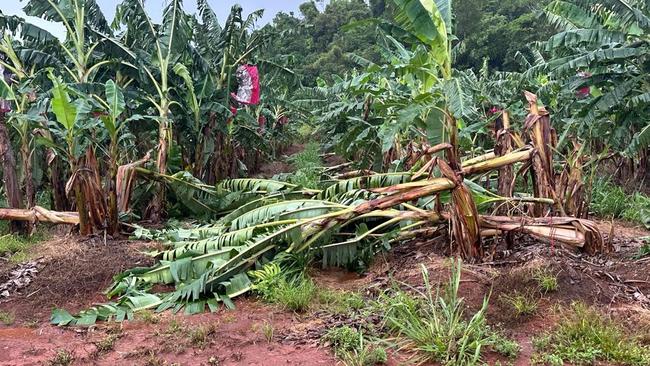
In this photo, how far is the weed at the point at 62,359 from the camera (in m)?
3.43

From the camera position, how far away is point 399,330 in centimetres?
362

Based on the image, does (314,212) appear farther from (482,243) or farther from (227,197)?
(227,197)

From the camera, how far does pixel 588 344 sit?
3260 millimetres

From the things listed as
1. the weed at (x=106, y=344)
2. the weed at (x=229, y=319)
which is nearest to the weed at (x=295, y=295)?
the weed at (x=229, y=319)

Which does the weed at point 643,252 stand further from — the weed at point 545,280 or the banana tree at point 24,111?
the banana tree at point 24,111

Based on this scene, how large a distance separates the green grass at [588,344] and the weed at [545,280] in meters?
0.43

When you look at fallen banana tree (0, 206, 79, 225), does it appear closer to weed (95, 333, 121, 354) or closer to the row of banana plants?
the row of banana plants

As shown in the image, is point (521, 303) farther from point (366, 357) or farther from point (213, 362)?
point (213, 362)

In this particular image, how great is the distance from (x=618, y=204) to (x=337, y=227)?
5817 mm

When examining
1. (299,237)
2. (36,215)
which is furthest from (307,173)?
(299,237)

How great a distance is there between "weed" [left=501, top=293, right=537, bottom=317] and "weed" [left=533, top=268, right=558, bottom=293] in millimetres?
146

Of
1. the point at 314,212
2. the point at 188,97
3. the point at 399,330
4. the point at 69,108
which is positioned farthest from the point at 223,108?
the point at 399,330

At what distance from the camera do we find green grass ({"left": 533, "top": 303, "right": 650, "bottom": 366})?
313 cm

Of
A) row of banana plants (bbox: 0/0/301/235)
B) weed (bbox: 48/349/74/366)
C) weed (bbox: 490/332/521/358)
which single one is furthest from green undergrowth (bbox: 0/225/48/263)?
weed (bbox: 490/332/521/358)
